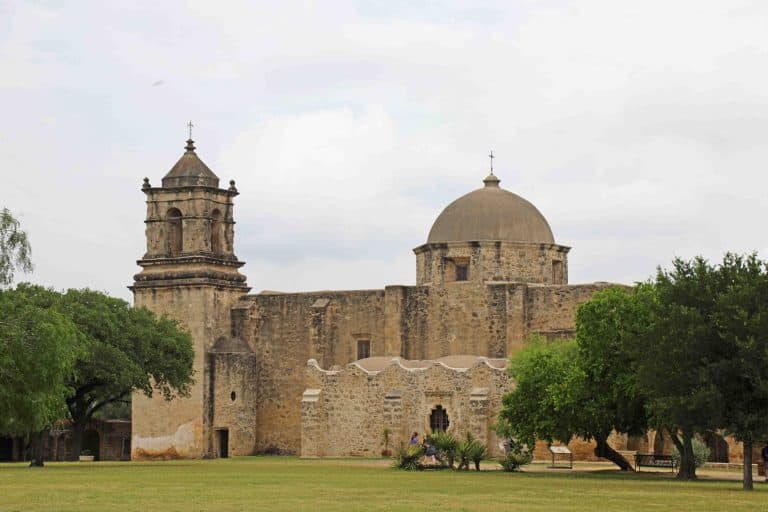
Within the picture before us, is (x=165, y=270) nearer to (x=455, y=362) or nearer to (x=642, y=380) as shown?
(x=455, y=362)

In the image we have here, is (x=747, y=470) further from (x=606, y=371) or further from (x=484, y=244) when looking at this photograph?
(x=484, y=244)

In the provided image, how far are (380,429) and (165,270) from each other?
11.2 metres

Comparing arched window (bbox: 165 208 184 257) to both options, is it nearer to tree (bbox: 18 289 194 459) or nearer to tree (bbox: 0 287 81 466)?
tree (bbox: 18 289 194 459)

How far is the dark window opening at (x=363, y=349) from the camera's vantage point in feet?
189

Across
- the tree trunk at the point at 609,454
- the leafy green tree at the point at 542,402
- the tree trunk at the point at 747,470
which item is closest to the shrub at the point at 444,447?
the leafy green tree at the point at 542,402

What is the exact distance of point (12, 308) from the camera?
3741 centimetres

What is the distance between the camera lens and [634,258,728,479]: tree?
30969mm

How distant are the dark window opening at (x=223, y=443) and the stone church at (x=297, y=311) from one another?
0.05 meters

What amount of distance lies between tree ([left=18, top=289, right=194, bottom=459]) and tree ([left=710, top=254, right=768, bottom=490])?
18.8m

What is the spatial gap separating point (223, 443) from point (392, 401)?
27.9 ft

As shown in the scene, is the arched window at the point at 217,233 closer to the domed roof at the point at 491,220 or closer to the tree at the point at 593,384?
the domed roof at the point at 491,220

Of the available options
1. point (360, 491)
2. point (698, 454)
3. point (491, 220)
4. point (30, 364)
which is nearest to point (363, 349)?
point (491, 220)

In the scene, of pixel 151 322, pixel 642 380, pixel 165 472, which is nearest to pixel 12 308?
pixel 165 472

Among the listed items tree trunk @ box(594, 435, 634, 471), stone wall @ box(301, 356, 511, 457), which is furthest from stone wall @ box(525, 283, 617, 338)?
tree trunk @ box(594, 435, 634, 471)
